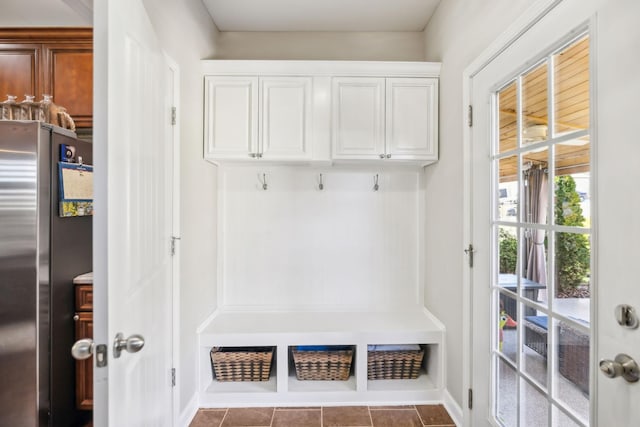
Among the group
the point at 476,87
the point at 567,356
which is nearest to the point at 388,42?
the point at 476,87

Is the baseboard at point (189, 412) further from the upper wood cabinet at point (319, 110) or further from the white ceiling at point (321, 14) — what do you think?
the white ceiling at point (321, 14)

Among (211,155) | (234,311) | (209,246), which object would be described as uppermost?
(211,155)

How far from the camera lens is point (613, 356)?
90 cm

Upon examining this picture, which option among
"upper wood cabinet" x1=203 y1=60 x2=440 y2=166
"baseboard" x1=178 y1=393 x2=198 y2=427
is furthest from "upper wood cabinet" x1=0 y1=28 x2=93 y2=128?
"baseboard" x1=178 y1=393 x2=198 y2=427

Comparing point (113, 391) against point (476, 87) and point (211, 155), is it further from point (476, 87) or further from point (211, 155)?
point (476, 87)

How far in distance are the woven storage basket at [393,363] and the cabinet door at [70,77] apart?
8.79 ft

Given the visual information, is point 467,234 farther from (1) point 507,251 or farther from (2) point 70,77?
(2) point 70,77

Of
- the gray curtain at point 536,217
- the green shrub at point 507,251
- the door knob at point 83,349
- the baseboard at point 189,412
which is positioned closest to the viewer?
the door knob at point 83,349

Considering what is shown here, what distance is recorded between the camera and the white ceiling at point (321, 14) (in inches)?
84.7

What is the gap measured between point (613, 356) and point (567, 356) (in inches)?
9.2

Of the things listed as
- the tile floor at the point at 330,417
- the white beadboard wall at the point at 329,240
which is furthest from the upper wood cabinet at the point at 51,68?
the tile floor at the point at 330,417

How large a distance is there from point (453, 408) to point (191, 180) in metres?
2.20

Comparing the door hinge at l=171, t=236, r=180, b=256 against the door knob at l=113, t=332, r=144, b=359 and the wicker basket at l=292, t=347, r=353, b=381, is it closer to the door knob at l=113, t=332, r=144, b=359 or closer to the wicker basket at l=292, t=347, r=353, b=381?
the door knob at l=113, t=332, r=144, b=359

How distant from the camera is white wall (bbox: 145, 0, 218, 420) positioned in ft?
5.76
